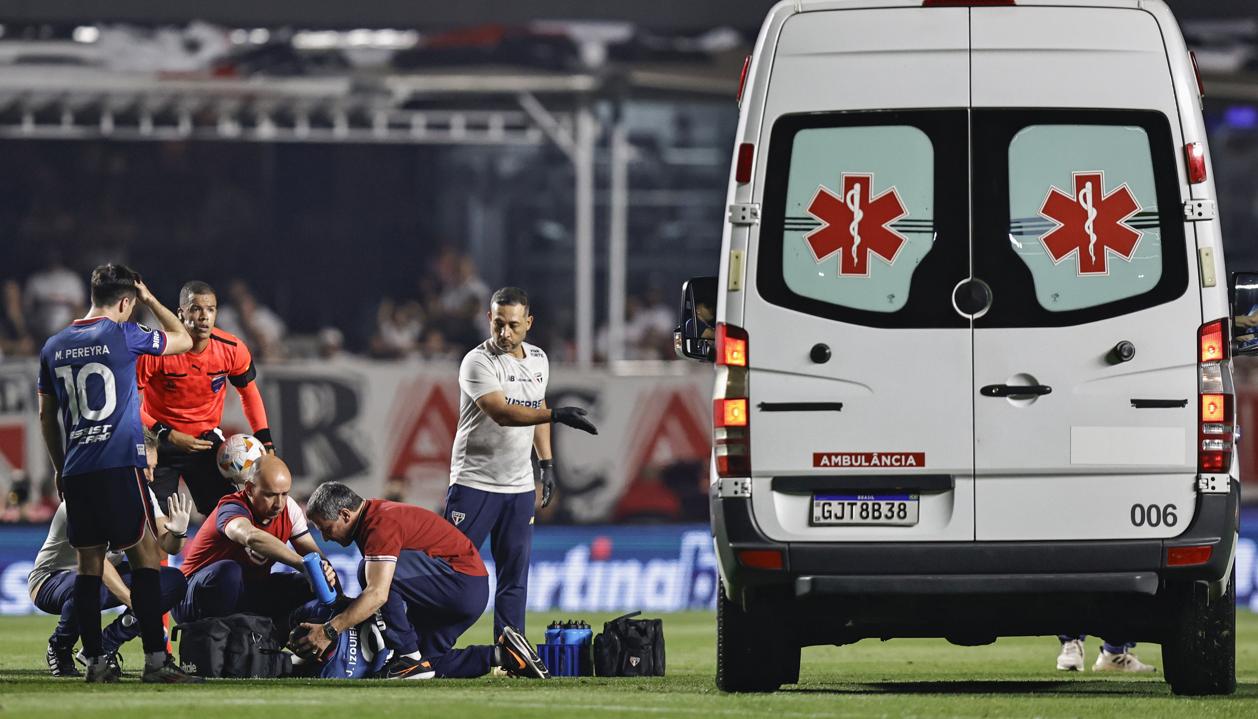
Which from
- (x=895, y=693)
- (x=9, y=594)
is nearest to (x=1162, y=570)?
(x=895, y=693)

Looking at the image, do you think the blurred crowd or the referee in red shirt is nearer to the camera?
the referee in red shirt

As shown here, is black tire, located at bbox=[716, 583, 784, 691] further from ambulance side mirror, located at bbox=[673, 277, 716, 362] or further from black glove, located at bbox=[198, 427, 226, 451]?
black glove, located at bbox=[198, 427, 226, 451]

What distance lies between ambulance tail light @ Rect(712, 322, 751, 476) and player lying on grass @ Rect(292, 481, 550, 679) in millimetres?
2390

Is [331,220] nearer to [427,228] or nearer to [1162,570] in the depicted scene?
[427,228]

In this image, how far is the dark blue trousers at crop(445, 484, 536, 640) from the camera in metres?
10.6

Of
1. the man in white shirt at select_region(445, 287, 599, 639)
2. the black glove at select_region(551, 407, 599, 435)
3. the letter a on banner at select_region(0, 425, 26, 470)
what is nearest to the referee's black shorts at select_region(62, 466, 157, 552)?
the man in white shirt at select_region(445, 287, 599, 639)

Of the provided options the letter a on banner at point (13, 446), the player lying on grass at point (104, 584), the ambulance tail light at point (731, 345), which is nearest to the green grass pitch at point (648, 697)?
the player lying on grass at point (104, 584)

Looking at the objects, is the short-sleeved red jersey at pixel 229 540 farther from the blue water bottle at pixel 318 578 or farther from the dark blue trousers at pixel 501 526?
the dark blue trousers at pixel 501 526

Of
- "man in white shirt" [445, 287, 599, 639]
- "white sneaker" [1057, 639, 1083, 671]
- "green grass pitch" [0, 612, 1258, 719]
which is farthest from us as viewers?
"white sneaker" [1057, 639, 1083, 671]

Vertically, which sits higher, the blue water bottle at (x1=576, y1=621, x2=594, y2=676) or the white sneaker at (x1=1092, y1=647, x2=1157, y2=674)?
the blue water bottle at (x1=576, y1=621, x2=594, y2=676)

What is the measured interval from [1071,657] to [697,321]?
3.98 meters

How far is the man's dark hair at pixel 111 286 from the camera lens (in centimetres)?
Answer: 908

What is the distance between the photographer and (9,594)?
16.0m

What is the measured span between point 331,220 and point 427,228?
1.11 m
